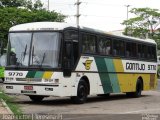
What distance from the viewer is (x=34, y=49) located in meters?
19.0

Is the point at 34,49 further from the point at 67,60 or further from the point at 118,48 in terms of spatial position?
A: the point at 118,48

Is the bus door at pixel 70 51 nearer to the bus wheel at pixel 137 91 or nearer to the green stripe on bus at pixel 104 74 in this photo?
the green stripe on bus at pixel 104 74

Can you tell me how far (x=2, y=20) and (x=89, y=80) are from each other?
31.0 meters

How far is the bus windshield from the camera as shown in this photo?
18703mm

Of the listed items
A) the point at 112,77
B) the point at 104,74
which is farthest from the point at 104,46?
the point at 112,77

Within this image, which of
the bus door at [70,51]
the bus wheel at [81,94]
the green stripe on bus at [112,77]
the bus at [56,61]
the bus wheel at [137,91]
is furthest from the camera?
the bus wheel at [137,91]

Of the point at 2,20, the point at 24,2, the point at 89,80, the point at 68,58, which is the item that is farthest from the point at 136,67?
the point at 24,2

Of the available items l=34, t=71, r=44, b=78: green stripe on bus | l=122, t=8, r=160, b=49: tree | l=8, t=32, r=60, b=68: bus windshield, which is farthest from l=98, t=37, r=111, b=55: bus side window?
l=122, t=8, r=160, b=49: tree

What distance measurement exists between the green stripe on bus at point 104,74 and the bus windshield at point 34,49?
10.1ft

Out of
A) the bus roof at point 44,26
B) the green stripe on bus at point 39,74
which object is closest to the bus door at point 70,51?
the bus roof at point 44,26

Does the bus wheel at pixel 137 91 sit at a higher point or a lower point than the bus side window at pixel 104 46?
lower

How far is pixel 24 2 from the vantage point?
5831 cm

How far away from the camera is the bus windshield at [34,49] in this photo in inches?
736

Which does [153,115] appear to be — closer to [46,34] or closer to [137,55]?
[46,34]
